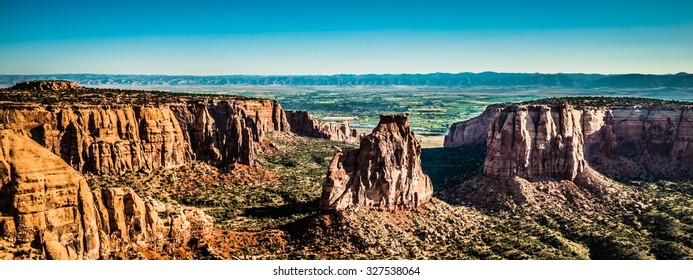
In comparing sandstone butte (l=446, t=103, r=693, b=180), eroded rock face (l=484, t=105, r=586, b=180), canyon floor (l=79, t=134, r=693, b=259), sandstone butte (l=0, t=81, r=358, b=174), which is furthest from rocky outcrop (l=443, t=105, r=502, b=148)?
sandstone butte (l=0, t=81, r=358, b=174)

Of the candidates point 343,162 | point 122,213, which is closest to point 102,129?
point 343,162

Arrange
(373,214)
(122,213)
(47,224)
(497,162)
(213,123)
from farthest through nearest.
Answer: (213,123)
(497,162)
(373,214)
(122,213)
(47,224)

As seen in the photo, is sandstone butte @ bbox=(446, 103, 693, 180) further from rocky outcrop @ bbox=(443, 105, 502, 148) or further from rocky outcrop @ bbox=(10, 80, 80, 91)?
rocky outcrop @ bbox=(10, 80, 80, 91)

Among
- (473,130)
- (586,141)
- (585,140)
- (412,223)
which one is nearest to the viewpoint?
(412,223)

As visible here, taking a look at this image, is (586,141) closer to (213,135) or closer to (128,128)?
(213,135)

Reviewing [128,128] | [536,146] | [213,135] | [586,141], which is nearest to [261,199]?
[213,135]

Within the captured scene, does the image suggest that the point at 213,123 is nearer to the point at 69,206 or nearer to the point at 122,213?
the point at 122,213
